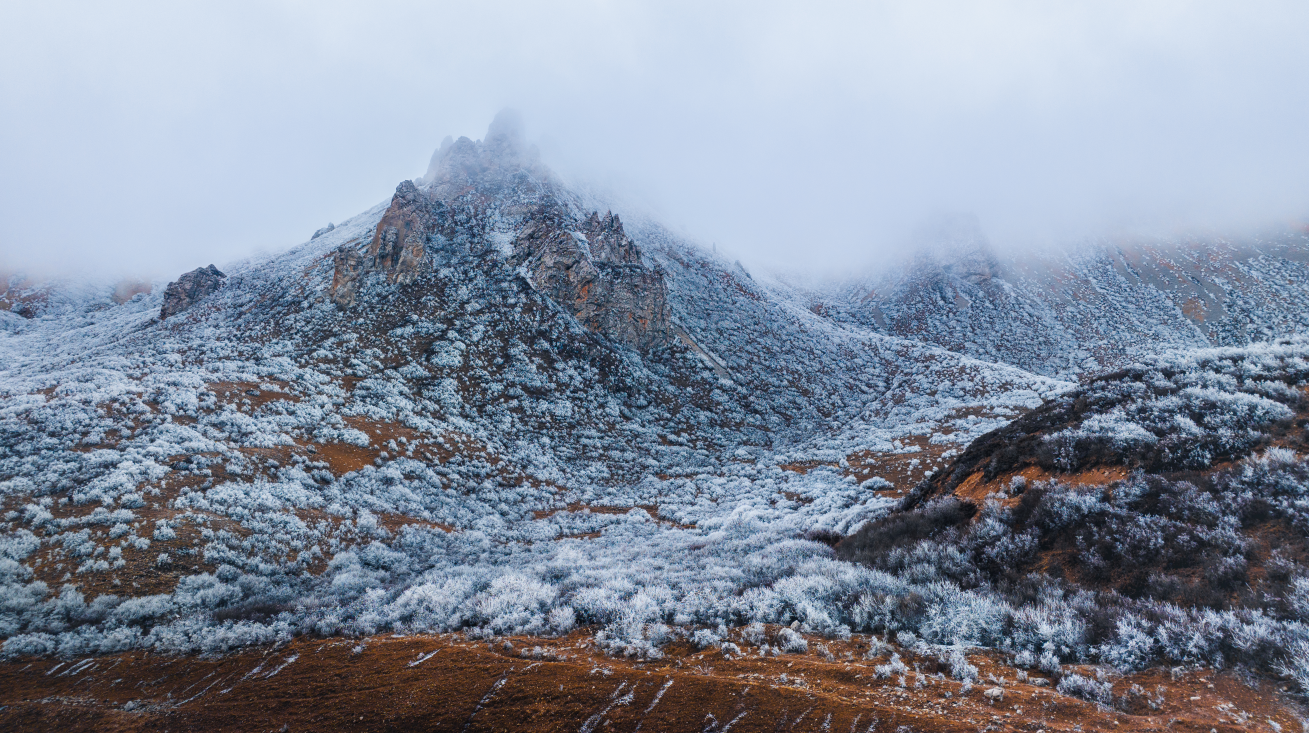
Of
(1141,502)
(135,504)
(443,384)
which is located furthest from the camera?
(443,384)

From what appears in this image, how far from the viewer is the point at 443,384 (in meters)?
29.2

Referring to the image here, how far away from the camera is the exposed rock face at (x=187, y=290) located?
41.9 m

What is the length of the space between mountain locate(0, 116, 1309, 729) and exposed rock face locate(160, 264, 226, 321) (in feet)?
1.38

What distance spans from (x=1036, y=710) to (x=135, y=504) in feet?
64.4

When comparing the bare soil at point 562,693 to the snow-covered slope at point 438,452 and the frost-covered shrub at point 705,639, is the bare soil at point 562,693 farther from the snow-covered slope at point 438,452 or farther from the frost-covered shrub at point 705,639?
the snow-covered slope at point 438,452

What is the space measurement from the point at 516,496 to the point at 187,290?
44.7 meters

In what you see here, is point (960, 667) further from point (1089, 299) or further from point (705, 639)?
point (1089, 299)

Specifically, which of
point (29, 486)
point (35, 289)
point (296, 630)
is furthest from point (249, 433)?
point (35, 289)

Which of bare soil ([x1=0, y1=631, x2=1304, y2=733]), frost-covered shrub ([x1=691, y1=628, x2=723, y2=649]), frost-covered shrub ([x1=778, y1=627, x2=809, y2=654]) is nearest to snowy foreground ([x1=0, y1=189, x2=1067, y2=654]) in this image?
frost-covered shrub ([x1=691, y1=628, x2=723, y2=649])

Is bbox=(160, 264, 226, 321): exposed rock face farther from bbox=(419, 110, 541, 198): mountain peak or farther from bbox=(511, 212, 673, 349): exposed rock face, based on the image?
bbox=(511, 212, 673, 349): exposed rock face

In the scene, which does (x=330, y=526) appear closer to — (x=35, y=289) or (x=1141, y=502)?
(x=1141, y=502)

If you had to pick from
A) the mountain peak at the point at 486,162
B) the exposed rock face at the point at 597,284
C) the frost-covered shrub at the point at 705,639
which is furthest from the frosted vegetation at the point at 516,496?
the mountain peak at the point at 486,162

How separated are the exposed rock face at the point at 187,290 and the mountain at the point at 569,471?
421mm

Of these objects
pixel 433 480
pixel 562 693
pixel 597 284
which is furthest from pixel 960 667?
pixel 597 284
